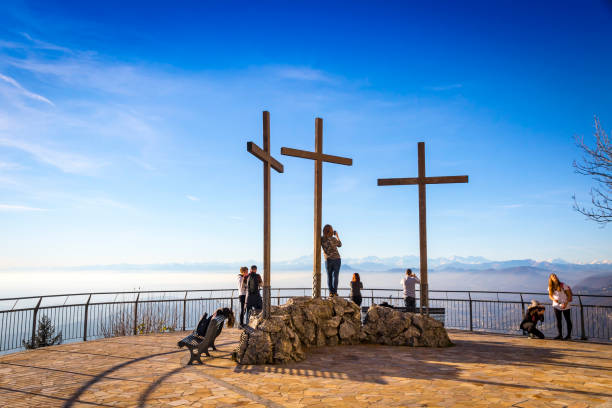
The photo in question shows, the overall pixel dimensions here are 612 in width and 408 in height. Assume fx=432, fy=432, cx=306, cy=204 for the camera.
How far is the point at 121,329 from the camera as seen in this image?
16.4m

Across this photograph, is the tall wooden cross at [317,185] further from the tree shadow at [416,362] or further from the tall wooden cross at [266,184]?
the tree shadow at [416,362]

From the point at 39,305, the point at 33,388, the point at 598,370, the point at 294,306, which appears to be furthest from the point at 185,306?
the point at 598,370

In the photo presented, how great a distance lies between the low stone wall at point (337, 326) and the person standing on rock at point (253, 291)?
1551mm

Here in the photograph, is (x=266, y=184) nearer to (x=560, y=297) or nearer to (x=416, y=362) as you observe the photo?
(x=416, y=362)

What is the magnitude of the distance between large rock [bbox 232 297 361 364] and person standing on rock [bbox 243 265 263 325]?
155cm

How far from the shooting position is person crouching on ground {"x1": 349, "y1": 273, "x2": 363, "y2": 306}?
14.9 metres

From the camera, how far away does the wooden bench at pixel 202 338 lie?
1001cm

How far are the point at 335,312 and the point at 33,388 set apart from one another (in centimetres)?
772

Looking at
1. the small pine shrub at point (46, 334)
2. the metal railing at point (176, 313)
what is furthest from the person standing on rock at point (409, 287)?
the small pine shrub at point (46, 334)

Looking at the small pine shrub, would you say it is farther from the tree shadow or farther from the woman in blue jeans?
the woman in blue jeans

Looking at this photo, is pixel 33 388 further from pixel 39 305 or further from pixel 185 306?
pixel 185 306

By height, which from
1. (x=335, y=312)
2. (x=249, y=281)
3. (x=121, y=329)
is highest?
(x=249, y=281)

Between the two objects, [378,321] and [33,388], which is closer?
[33,388]

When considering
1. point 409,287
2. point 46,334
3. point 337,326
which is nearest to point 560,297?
point 409,287
